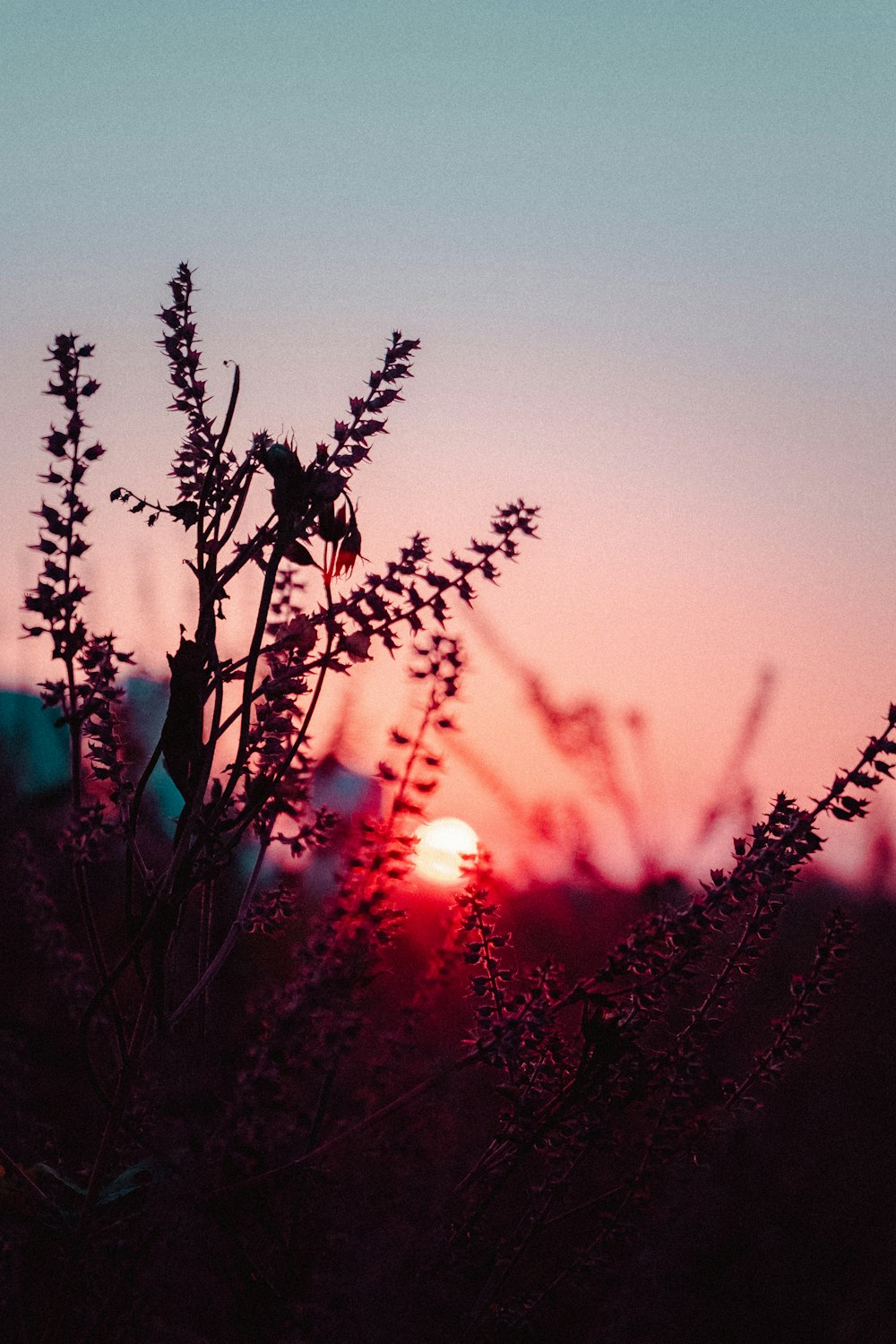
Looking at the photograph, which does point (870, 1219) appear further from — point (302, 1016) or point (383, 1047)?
point (302, 1016)

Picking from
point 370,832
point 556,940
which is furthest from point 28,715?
point 370,832

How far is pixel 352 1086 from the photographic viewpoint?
7.01ft

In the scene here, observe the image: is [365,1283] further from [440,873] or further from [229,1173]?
[440,873]

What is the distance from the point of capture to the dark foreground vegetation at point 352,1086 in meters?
1.58

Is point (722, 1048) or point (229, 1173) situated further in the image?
point (722, 1048)

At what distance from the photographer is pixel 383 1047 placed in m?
1.96

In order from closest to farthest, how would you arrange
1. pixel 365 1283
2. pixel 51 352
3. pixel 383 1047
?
pixel 365 1283 → pixel 51 352 → pixel 383 1047

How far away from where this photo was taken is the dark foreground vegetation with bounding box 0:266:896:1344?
158 centimetres

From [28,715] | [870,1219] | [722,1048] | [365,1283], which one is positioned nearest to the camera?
[365,1283]

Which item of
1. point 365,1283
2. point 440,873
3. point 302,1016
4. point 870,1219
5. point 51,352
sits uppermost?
point 51,352

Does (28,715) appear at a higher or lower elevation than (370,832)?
higher

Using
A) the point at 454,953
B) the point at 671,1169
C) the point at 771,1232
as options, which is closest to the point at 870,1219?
the point at 771,1232

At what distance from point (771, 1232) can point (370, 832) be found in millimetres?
1042

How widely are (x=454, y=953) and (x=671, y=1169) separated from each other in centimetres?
52
